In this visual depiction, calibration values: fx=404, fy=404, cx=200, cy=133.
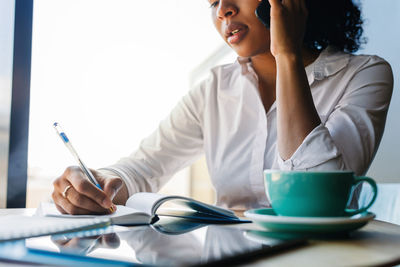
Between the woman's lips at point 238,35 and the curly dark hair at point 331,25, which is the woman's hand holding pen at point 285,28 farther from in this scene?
the curly dark hair at point 331,25

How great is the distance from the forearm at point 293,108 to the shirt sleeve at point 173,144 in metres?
0.46

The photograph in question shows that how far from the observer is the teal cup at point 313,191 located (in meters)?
0.45

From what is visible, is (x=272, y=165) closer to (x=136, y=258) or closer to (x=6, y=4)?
(x=136, y=258)

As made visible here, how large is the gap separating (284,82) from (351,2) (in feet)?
2.33

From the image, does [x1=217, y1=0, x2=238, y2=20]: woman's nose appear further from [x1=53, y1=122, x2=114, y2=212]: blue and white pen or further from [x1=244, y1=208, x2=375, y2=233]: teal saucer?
[x1=244, y1=208, x2=375, y2=233]: teal saucer

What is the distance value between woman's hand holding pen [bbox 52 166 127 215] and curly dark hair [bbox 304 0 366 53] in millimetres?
914

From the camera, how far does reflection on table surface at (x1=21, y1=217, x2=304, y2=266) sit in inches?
12.8

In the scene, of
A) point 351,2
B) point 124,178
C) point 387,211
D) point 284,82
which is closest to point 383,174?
point 387,211

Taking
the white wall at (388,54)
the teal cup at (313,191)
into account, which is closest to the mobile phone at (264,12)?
the teal cup at (313,191)

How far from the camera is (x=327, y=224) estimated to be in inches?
16.7

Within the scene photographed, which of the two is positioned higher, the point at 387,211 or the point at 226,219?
the point at 226,219

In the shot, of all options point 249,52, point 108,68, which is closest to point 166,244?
point 249,52

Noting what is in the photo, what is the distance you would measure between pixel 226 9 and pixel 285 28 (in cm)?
32

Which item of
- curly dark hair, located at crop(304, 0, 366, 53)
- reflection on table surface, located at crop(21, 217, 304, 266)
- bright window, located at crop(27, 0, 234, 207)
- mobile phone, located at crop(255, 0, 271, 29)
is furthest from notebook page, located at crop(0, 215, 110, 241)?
bright window, located at crop(27, 0, 234, 207)
